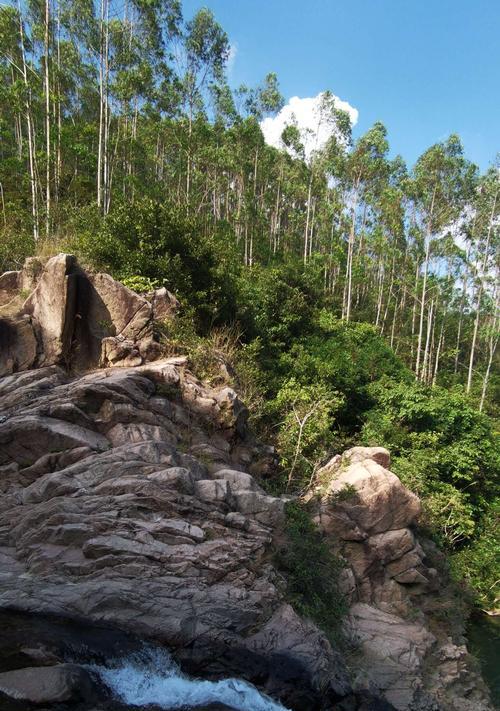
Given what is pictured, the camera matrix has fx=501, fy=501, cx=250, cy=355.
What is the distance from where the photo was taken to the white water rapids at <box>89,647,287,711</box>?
478 centimetres

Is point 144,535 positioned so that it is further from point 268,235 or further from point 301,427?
point 268,235

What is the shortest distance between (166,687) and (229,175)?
109 feet

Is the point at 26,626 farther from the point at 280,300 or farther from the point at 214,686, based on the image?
the point at 280,300

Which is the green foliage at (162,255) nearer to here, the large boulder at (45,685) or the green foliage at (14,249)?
the green foliage at (14,249)

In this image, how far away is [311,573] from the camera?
302 inches

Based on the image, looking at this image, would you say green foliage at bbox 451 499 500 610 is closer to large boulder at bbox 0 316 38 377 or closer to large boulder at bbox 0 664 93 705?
large boulder at bbox 0 664 93 705

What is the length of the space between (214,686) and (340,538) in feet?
16.2

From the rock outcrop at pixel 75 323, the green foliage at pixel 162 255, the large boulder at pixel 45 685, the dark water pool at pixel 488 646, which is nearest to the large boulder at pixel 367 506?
the dark water pool at pixel 488 646

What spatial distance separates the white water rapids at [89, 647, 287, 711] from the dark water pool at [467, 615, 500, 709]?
5471 mm

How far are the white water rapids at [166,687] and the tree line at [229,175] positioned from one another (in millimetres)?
13310

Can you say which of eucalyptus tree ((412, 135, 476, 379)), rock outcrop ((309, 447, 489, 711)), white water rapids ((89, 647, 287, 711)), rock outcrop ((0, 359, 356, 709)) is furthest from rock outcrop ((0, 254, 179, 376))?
eucalyptus tree ((412, 135, 476, 379))

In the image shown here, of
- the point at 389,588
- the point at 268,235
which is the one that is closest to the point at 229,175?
the point at 268,235

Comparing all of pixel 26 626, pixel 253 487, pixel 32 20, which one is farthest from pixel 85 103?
pixel 26 626

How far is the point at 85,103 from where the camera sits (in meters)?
30.4
